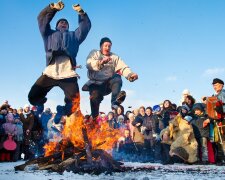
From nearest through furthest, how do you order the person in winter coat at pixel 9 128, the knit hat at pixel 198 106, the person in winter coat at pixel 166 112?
the knit hat at pixel 198 106 → the person in winter coat at pixel 166 112 → the person in winter coat at pixel 9 128

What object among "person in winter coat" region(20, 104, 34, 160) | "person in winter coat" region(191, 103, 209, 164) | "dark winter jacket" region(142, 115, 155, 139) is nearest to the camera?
"person in winter coat" region(191, 103, 209, 164)

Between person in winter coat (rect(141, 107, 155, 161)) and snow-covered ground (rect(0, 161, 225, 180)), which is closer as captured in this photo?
snow-covered ground (rect(0, 161, 225, 180))

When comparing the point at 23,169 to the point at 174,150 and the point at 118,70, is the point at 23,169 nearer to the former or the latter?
the point at 118,70

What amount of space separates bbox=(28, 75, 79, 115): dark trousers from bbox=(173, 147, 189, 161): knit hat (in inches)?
142

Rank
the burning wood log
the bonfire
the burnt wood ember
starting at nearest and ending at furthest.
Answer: the burnt wood ember < the bonfire < the burning wood log

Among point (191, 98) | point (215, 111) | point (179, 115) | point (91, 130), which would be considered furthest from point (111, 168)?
point (191, 98)

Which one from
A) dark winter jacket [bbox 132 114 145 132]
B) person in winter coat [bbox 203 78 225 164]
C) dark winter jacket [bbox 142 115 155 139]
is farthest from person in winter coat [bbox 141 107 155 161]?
person in winter coat [bbox 203 78 225 164]

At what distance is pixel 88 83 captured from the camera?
789 centimetres

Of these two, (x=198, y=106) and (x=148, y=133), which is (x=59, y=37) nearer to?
(x=198, y=106)

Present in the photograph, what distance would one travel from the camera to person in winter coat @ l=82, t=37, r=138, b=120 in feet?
25.4

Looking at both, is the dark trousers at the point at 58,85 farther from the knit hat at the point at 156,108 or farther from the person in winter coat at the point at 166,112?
the knit hat at the point at 156,108

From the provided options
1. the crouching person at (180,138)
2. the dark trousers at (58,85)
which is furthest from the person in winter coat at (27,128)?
the dark trousers at (58,85)

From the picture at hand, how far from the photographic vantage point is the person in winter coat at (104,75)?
774 cm

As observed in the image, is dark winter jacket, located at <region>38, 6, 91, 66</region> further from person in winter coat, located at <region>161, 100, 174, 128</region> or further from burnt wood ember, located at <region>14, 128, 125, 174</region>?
person in winter coat, located at <region>161, 100, 174, 128</region>
